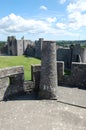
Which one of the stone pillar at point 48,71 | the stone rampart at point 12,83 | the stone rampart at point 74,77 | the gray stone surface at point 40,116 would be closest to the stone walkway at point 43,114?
the gray stone surface at point 40,116

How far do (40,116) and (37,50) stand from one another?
33.6 metres

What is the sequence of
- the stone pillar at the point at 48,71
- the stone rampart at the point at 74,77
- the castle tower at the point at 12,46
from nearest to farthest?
the stone pillar at the point at 48,71
the stone rampart at the point at 74,77
the castle tower at the point at 12,46

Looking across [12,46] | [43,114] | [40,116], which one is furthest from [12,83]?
[12,46]

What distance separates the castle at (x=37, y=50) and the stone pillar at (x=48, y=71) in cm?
1648

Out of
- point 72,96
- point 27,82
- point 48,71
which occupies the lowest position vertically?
point 72,96

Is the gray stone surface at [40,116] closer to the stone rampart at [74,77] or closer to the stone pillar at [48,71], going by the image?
the stone pillar at [48,71]

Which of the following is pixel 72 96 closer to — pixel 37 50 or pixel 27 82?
pixel 27 82

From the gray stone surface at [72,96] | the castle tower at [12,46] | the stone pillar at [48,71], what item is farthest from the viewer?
the castle tower at [12,46]

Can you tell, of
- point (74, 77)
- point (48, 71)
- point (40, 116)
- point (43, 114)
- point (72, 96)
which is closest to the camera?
point (40, 116)

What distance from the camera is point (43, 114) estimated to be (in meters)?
10.7

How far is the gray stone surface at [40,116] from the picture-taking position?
9445 mm

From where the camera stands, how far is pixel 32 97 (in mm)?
13555

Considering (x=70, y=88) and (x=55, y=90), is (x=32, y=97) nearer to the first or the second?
(x=55, y=90)

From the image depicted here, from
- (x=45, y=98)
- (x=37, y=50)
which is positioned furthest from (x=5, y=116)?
(x=37, y=50)
